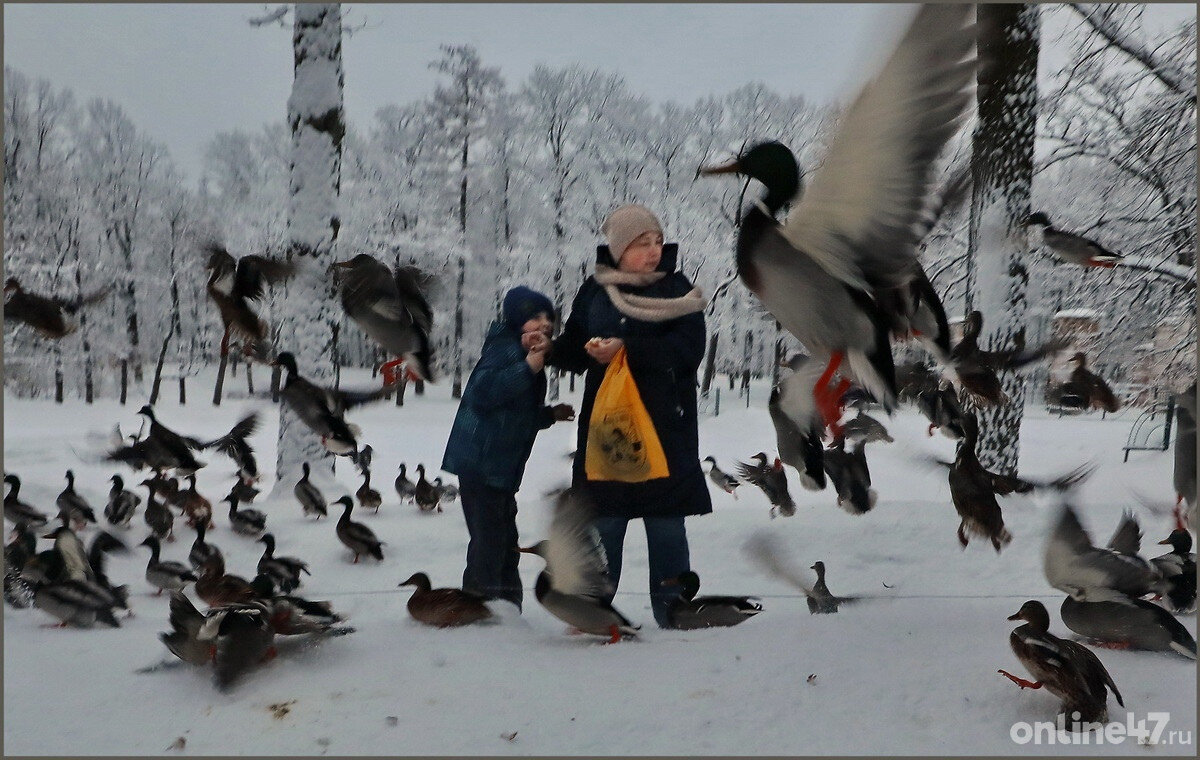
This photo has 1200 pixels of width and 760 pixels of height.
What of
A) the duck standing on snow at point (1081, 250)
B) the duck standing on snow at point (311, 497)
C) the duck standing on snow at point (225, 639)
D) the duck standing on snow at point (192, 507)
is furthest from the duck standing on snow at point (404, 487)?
the duck standing on snow at point (1081, 250)

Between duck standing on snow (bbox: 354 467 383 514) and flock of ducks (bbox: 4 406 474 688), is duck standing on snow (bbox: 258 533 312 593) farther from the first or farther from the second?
duck standing on snow (bbox: 354 467 383 514)

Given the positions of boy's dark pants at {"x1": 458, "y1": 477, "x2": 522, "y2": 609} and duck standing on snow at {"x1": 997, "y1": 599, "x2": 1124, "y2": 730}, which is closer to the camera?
duck standing on snow at {"x1": 997, "y1": 599, "x2": 1124, "y2": 730}

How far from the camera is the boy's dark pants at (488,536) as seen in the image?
2875mm

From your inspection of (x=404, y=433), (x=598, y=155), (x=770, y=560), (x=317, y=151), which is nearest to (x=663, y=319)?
(x=770, y=560)

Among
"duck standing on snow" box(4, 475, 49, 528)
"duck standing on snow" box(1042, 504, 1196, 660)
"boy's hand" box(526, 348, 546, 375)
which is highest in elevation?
"boy's hand" box(526, 348, 546, 375)

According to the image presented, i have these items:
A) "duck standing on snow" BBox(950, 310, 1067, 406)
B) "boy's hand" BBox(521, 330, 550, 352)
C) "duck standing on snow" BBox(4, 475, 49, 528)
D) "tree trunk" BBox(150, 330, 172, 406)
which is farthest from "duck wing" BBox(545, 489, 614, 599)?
"tree trunk" BBox(150, 330, 172, 406)

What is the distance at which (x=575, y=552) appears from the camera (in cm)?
236

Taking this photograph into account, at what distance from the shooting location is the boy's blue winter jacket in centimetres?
274

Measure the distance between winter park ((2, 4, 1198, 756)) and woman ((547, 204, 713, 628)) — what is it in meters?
0.01

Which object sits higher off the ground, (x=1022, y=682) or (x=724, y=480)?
(x=1022, y=682)

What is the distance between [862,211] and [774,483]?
299 centimetres

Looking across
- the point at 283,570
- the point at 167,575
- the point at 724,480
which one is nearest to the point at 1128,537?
the point at 724,480

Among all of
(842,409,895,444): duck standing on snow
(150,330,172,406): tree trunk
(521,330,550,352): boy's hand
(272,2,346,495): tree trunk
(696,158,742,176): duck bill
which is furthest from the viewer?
(150,330,172,406): tree trunk

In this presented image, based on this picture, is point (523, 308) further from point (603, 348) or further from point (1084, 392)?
point (1084, 392)
